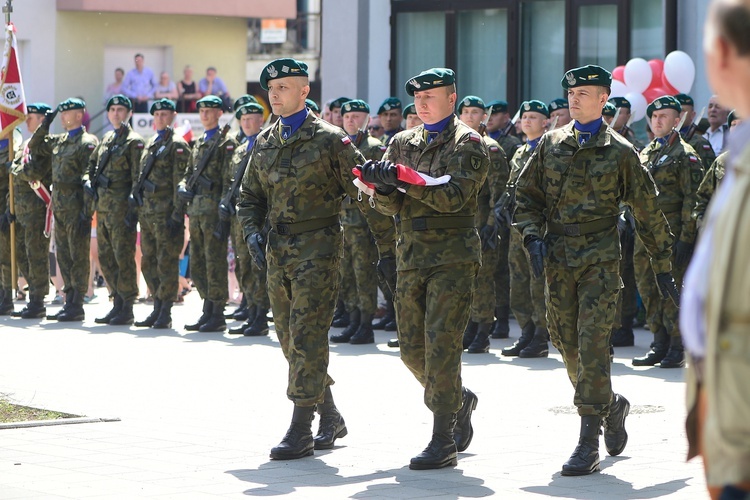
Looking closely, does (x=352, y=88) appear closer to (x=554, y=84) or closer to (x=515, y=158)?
(x=554, y=84)

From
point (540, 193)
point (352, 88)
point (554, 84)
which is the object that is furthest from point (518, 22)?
point (540, 193)

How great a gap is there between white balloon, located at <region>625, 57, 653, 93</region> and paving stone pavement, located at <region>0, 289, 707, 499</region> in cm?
388

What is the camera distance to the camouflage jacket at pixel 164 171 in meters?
14.6

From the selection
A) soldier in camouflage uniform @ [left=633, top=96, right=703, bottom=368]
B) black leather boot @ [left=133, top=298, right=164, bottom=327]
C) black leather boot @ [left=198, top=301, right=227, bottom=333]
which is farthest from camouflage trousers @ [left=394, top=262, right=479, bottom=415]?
black leather boot @ [left=133, top=298, right=164, bottom=327]

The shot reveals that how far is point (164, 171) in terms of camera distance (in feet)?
48.1

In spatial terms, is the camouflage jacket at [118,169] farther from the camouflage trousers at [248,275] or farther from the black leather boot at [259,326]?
the black leather boot at [259,326]

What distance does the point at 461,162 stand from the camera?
718cm

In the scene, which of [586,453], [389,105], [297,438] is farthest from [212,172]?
[586,453]

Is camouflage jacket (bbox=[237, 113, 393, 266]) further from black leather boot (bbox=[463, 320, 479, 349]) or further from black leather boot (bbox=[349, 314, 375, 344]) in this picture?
black leather boot (bbox=[349, 314, 375, 344])

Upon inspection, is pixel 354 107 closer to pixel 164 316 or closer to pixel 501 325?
pixel 501 325

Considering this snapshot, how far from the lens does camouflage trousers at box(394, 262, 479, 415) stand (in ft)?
23.5

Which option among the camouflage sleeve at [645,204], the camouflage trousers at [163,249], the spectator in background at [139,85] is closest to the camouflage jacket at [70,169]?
the camouflage trousers at [163,249]

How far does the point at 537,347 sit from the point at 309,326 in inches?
196

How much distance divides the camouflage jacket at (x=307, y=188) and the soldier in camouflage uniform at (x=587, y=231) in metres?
0.90
